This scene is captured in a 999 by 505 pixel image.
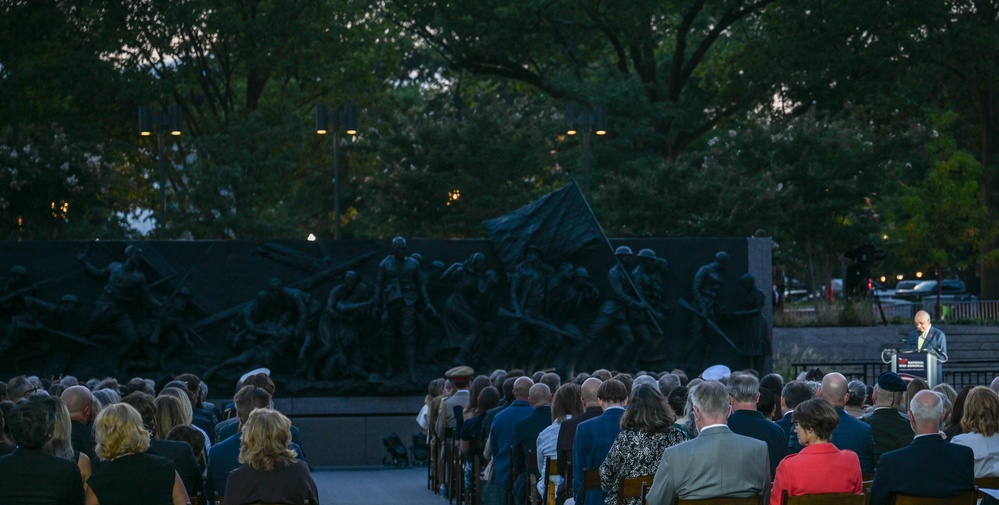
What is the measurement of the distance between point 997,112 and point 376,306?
30.2m

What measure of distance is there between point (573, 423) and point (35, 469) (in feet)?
13.6

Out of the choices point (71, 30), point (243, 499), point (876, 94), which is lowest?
point (243, 499)

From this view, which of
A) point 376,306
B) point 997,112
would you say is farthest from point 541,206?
point 997,112

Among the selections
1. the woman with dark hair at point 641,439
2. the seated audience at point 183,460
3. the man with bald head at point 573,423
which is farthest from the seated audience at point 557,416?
the seated audience at point 183,460

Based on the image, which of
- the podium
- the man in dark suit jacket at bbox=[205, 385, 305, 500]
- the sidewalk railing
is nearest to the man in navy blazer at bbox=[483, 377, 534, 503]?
the man in dark suit jacket at bbox=[205, 385, 305, 500]

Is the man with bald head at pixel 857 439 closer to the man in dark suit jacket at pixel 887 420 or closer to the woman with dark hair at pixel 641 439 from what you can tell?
the man in dark suit jacket at pixel 887 420

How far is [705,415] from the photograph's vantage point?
711cm

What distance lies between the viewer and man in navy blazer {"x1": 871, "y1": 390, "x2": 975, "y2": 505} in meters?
7.39

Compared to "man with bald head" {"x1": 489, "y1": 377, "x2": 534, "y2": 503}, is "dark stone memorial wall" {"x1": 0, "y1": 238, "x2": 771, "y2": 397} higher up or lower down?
higher up

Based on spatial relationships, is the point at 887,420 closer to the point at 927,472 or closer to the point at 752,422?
A: the point at 752,422

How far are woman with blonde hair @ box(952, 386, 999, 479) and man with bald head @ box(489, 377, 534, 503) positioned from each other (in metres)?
4.11

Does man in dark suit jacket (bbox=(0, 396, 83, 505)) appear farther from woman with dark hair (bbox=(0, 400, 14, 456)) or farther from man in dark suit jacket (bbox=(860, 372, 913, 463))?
man in dark suit jacket (bbox=(860, 372, 913, 463))

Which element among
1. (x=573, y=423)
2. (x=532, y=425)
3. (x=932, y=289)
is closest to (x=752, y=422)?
(x=573, y=423)

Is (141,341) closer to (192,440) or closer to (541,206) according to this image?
(541,206)
